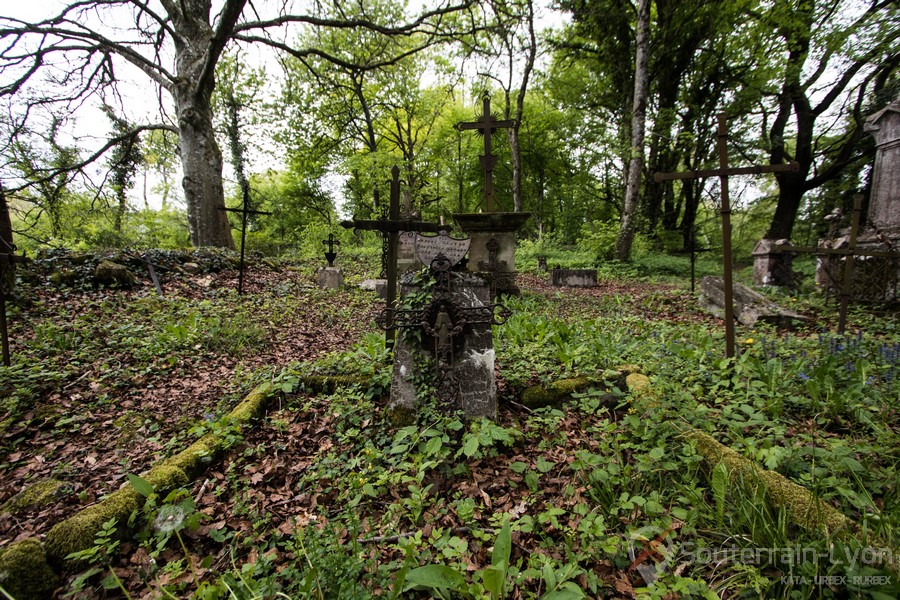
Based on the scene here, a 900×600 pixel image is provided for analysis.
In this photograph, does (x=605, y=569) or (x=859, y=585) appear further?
(x=605, y=569)

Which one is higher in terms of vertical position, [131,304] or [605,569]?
[131,304]

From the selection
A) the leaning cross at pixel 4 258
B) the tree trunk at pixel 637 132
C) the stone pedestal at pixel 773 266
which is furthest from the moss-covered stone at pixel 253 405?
the tree trunk at pixel 637 132

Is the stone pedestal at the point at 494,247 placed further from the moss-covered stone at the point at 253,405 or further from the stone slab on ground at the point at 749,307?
the moss-covered stone at the point at 253,405

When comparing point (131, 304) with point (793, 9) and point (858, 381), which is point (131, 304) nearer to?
point (858, 381)

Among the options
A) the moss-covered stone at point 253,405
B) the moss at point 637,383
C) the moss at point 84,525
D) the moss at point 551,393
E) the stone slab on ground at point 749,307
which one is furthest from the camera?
the stone slab on ground at point 749,307

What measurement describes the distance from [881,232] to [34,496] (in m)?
11.4

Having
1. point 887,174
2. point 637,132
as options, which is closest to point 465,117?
point 637,132

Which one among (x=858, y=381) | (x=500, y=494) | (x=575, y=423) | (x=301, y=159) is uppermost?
(x=301, y=159)

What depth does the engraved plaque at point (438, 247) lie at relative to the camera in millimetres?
3904

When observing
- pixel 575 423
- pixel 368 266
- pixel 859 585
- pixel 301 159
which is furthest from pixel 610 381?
pixel 301 159

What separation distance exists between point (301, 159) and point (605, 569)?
836 inches

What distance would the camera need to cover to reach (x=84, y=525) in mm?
1913

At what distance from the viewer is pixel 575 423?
9.62ft

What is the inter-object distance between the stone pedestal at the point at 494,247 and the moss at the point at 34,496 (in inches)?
259
